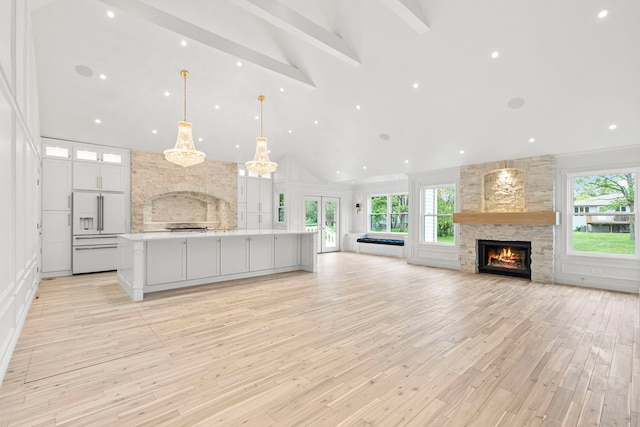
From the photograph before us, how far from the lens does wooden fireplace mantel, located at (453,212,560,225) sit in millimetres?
6108

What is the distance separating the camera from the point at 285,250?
719cm

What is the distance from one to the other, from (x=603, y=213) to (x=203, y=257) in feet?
25.3

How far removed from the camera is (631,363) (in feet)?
9.12

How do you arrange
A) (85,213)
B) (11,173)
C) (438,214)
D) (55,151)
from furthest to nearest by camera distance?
(438,214) → (85,213) → (55,151) → (11,173)

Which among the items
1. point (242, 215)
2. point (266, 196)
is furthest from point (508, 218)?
point (242, 215)

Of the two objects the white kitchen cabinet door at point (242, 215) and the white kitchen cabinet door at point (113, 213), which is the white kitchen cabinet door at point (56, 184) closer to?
the white kitchen cabinet door at point (113, 213)

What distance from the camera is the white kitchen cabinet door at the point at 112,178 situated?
24.2ft

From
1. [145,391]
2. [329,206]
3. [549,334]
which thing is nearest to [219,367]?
[145,391]

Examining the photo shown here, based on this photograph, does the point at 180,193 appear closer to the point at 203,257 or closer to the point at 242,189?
the point at 242,189

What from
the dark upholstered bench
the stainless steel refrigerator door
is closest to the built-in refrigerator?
the stainless steel refrigerator door

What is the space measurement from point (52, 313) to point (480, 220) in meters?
7.98

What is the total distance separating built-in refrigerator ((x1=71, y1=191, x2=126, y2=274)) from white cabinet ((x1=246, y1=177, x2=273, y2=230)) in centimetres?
357

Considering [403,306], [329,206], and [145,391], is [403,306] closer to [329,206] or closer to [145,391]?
[145,391]

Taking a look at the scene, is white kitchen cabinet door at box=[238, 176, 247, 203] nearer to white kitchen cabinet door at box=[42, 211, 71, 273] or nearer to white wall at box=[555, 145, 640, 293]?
white kitchen cabinet door at box=[42, 211, 71, 273]
